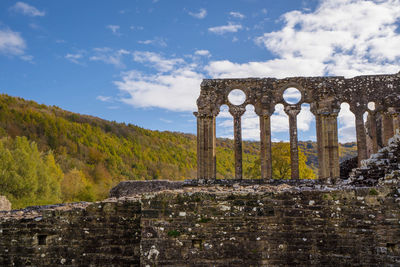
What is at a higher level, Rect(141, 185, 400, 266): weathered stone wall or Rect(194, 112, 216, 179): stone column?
Rect(194, 112, 216, 179): stone column

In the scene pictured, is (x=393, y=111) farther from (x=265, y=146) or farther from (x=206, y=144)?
(x=206, y=144)

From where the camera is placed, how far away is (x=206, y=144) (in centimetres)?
1356

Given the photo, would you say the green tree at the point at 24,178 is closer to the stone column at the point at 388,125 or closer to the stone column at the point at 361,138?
the stone column at the point at 361,138

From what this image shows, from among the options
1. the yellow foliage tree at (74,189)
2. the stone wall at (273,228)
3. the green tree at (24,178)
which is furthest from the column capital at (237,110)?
the yellow foliage tree at (74,189)

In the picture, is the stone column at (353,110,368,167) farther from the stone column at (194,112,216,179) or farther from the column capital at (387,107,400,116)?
the stone column at (194,112,216,179)

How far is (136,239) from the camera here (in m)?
7.47

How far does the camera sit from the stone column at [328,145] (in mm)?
12898

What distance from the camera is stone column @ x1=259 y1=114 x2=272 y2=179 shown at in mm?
13266

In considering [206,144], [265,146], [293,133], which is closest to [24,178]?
[206,144]

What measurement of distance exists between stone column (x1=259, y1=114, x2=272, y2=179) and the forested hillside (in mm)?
6765

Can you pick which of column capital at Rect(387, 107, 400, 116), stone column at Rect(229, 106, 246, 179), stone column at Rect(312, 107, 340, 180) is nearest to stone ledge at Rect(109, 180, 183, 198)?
stone column at Rect(229, 106, 246, 179)

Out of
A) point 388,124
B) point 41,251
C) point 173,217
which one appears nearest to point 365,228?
point 173,217

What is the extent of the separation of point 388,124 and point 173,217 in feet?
35.6

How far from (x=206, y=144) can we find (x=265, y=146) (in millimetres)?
2347
